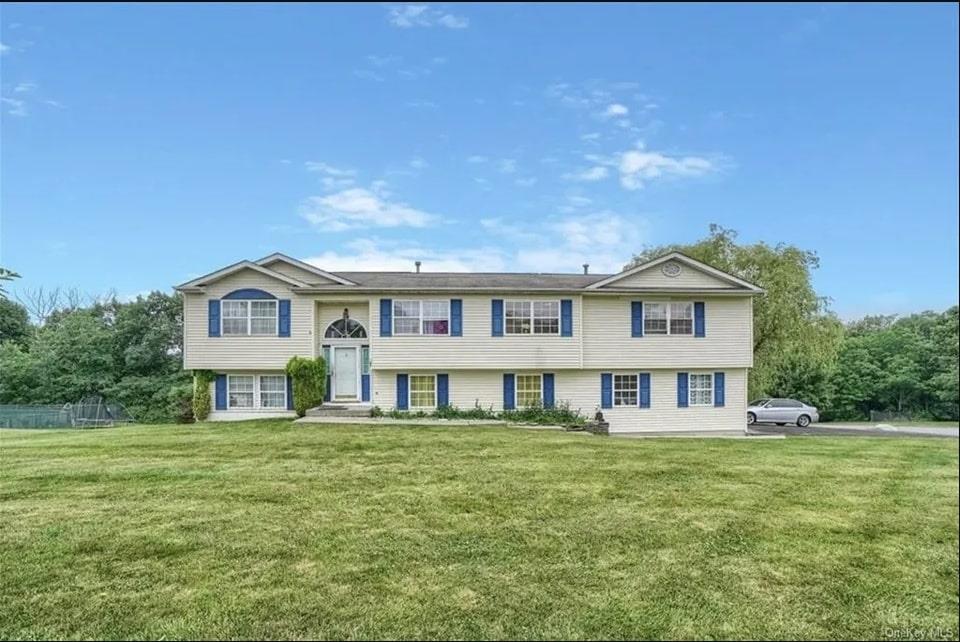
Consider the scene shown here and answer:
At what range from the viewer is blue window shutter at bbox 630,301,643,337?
55.5ft

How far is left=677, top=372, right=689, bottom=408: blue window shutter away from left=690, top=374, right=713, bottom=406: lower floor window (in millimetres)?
231

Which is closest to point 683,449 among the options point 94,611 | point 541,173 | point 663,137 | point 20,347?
point 541,173

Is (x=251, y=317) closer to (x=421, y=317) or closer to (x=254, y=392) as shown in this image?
(x=254, y=392)

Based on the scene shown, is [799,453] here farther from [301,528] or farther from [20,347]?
[20,347]

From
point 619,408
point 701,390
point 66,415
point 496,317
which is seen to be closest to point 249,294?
point 496,317

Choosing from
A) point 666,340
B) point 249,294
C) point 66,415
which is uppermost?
point 249,294

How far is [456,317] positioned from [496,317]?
119cm

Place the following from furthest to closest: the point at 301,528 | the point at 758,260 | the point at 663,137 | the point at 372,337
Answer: the point at 758,260 < the point at 372,337 < the point at 301,528 < the point at 663,137

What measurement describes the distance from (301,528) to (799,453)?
24.9 ft

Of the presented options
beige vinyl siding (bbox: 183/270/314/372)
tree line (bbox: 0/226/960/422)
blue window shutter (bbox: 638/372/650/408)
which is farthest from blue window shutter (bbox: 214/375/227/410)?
blue window shutter (bbox: 638/372/650/408)

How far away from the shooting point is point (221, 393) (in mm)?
16484

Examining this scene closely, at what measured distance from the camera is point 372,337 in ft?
53.0

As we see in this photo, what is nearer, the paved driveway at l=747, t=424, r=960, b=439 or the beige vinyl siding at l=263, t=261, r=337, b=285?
the paved driveway at l=747, t=424, r=960, b=439

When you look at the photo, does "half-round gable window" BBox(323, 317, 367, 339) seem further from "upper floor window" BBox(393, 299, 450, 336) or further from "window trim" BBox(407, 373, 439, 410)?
"window trim" BBox(407, 373, 439, 410)
